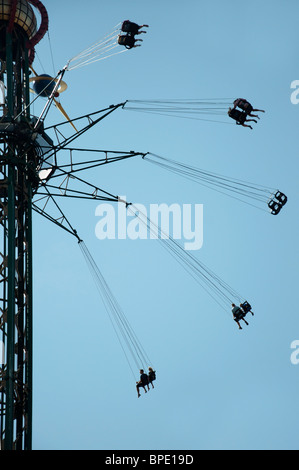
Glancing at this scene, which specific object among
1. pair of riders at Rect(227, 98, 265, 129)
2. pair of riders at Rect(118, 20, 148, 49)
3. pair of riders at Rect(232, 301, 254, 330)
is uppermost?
pair of riders at Rect(118, 20, 148, 49)

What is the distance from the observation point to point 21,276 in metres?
43.1

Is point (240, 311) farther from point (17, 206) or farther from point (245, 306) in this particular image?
point (17, 206)

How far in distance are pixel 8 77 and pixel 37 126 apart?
10.5ft

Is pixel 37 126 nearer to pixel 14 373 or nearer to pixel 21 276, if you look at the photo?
pixel 21 276

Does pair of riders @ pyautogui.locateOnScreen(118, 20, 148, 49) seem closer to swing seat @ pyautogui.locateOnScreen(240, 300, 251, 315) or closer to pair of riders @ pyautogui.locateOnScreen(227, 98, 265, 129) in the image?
pair of riders @ pyautogui.locateOnScreen(227, 98, 265, 129)

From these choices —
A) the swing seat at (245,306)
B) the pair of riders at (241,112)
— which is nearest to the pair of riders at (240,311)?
the swing seat at (245,306)

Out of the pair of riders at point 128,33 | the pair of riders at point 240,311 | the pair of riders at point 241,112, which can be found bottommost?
the pair of riders at point 240,311

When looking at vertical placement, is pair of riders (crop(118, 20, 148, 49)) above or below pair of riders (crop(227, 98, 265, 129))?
above

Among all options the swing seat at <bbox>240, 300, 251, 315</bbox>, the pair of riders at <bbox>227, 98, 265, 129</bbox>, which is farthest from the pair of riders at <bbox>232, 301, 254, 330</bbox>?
the pair of riders at <bbox>227, 98, 265, 129</bbox>

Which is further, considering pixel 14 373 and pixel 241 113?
pixel 241 113

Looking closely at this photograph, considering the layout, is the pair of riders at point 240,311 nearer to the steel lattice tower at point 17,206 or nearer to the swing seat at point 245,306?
the swing seat at point 245,306

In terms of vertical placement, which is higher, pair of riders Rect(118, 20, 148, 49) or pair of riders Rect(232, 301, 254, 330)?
pair of riders Rect(118, 20, 148, 49)
